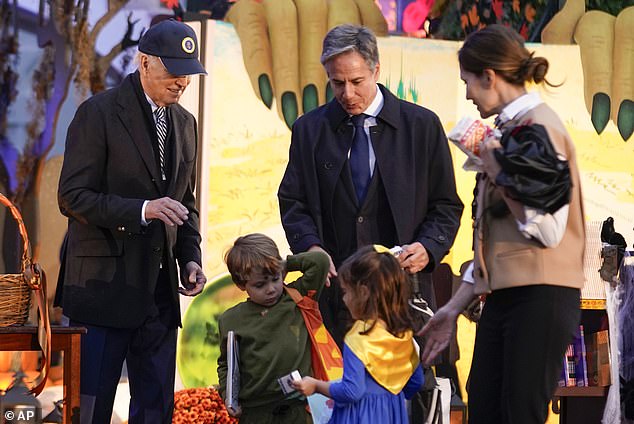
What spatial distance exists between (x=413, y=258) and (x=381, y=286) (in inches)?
14.9

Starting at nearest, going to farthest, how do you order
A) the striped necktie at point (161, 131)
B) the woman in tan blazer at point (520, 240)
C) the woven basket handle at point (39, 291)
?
the woman in tan blazer at point (520, 240) < the woven basket handle at point (39, 291) < the striped necktie at point (161, 131)

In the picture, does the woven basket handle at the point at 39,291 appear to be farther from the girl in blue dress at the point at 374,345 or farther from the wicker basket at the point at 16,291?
the girl in blue dress at the point at 374,345

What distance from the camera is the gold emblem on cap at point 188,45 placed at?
4.05 metres

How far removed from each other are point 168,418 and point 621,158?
10.5ft

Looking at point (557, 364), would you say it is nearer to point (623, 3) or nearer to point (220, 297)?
point (220, 297)

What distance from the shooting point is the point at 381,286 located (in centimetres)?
339

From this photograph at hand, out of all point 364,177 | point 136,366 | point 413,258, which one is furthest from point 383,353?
point 136,366

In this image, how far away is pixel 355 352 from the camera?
335 centimetres

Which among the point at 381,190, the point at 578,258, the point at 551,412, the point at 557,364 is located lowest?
the point at 551,412

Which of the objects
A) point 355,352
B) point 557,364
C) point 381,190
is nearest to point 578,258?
point 557,364

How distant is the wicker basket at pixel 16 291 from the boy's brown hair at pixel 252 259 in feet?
2.16

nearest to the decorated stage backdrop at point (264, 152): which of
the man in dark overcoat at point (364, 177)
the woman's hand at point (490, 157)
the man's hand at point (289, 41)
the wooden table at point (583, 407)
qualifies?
the man's hand at point (289, 41)

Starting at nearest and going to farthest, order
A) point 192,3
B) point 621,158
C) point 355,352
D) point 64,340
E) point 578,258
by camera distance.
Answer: point 578,258 < point 355,352 < point 64,340 < point 192,3 < point 621,158
